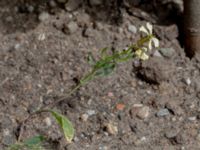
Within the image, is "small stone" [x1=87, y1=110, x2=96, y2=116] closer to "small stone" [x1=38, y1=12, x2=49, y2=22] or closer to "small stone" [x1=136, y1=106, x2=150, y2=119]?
"small stone" [x1=136, y1=106, x2=150, y2=119]

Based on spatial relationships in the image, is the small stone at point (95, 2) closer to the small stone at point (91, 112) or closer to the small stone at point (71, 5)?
the small stone at point (71, 5)

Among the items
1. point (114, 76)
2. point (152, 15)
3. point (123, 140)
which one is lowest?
point (123, 140)

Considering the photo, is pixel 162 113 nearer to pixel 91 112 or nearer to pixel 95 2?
pixel 91 112

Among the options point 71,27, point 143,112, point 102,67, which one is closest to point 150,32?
point 102,67

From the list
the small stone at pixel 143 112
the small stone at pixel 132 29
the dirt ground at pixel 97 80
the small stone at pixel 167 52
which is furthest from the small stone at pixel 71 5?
the small stone at pixel 143 112

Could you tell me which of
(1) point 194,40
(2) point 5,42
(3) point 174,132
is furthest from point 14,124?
(1) point 194,40

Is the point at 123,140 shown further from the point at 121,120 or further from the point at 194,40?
the point at 194,40
